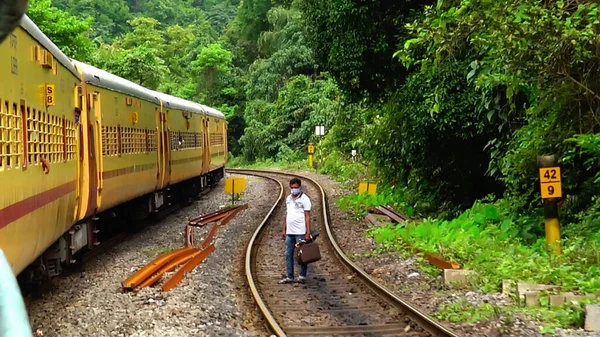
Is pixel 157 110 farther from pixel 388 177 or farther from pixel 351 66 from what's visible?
pixel 388 177

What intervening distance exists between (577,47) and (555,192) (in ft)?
5.71

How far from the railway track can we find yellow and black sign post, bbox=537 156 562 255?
2229 mm

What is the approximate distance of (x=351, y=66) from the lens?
51.7 ft

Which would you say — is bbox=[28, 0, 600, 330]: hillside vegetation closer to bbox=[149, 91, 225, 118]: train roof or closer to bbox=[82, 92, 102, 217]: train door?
bbox=[149, 91, 225, 118]: train roof

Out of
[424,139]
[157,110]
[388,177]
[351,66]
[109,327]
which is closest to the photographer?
[109,327]

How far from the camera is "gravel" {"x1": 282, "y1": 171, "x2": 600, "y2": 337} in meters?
6.67

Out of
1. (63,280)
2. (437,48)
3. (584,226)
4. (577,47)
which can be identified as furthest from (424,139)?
(63,280)

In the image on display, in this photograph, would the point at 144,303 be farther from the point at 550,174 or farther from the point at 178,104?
the point at 178,104

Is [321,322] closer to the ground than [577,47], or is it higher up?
closer to the ground

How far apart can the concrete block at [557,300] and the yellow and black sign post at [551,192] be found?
1.65 meters

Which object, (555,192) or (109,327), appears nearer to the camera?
(109,327)

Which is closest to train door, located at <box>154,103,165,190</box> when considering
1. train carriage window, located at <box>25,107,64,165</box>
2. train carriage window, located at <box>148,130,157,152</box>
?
train carriage window, located at <box>148,130,157,152</box>

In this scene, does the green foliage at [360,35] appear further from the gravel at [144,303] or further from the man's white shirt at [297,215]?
the man's white shirt at [297,215]

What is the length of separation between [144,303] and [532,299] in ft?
13.6
